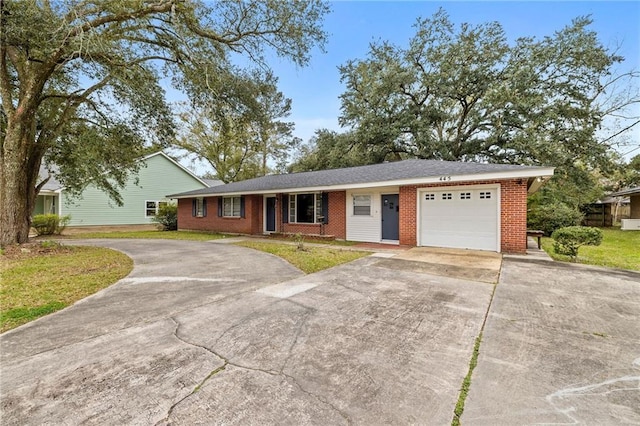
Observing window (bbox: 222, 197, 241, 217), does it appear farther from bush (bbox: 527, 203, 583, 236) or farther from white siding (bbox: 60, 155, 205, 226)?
bush (bbox: 527, 203, 583, 236)

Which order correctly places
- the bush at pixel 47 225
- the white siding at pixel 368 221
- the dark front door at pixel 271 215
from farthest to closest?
the bush at pixel 47 225 → the dark front door at pixel 271 215 → the white siding at pixel 368 221

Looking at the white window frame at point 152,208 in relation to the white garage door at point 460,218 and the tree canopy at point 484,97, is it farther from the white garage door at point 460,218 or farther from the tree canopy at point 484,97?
the white garage door at point 460,218

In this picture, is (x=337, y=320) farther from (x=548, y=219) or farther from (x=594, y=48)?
(x=594, y=48)

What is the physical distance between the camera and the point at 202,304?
425 centimetres

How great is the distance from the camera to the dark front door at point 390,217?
10805mm

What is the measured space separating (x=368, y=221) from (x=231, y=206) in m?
8.08

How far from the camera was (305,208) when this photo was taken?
524 inches

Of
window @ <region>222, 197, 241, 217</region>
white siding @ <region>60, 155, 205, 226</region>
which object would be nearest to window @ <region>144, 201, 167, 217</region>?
white siding @ <region>60, 155, 205, 226</region>

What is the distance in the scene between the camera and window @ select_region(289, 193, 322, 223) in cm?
1282

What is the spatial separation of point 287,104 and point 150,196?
49.7 ft

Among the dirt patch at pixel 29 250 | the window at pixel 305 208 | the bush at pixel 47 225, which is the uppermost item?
the window at pixel 305 208

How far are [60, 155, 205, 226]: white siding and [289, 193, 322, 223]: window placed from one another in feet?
40.3

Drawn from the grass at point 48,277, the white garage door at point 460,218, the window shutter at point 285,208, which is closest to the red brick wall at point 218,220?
the window shutter at point 285,208

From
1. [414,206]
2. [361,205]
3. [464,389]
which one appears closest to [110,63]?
[361,205]
